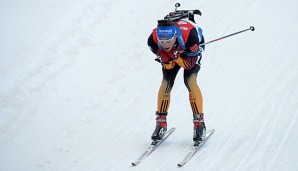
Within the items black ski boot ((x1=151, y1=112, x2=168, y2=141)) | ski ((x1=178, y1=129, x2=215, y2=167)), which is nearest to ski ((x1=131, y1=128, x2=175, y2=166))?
black ski boot ((x1=151, y1=112, x2=168, y2=141))

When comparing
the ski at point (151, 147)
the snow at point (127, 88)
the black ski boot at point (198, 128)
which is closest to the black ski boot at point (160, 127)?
the ski at point (151, 147)

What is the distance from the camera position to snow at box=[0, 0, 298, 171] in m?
7.29

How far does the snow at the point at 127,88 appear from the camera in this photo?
7289 millimetres

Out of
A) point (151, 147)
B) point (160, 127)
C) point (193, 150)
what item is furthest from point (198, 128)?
point (151, 147)

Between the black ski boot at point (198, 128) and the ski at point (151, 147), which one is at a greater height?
the black ski boot at point (198, 128)

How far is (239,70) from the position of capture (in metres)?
10.3

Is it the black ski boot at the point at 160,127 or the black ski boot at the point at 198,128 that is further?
the black ski boot at the point at 160,127

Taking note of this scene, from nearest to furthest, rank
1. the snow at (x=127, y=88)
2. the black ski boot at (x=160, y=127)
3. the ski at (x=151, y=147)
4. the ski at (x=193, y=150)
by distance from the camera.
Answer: the ski at (x=193, y=150) → the ski at (x=151, y=147) → the snow at (x=127, y=88) → the black ski boot at (x=160, y=127)

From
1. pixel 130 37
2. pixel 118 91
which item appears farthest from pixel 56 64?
pixel 130 37

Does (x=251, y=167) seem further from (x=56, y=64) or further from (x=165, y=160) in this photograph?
(x=56, y=64)

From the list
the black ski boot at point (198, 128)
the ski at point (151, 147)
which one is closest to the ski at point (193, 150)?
the black ski boot at point (198, 128)

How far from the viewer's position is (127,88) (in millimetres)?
9891

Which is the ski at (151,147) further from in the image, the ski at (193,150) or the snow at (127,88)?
the ski at (193,150)

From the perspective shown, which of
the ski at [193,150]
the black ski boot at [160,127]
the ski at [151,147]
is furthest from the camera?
the black ski boot at [160,127]
